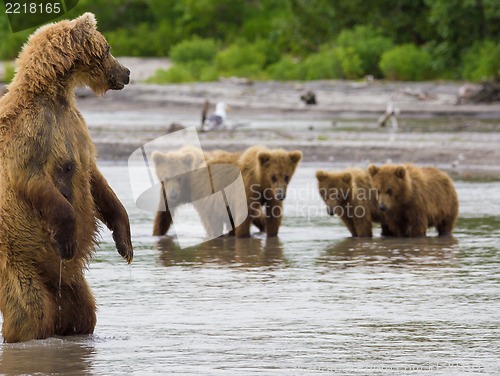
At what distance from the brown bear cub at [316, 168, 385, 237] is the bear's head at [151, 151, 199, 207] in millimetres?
1265

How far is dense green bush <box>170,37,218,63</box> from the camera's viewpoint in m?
43.4

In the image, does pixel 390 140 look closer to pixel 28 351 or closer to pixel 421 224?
pixel 421 224

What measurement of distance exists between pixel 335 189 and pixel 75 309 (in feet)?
17.5

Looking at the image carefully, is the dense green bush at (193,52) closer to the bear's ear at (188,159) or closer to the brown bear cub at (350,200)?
the bear's ear at (188,159)

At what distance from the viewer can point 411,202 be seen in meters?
11.3

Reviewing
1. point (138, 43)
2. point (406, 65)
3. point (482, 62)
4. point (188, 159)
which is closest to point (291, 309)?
point (188, 159)

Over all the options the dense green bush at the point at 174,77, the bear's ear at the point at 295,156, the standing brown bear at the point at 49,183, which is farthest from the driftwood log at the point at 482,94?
the standing brown bear at the point at 49,183

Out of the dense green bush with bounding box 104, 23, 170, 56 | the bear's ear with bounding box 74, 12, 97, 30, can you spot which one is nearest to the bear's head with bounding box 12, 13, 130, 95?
the bear's ear with bounding box 74, 12, 97, 30

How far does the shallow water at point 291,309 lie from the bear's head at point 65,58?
138 cm

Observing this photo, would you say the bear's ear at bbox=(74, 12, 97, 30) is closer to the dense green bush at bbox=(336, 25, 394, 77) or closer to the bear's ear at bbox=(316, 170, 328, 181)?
the bear's ear at bbox=(316, 170, 328, 181)

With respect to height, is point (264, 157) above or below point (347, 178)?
above

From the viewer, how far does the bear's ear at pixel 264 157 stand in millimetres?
11227

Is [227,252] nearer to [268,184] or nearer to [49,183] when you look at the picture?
[268,184]

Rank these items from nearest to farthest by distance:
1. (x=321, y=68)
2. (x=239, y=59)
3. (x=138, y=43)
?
(x=321, y=68) < (x=239, y=59) < (x=138, y=43)
